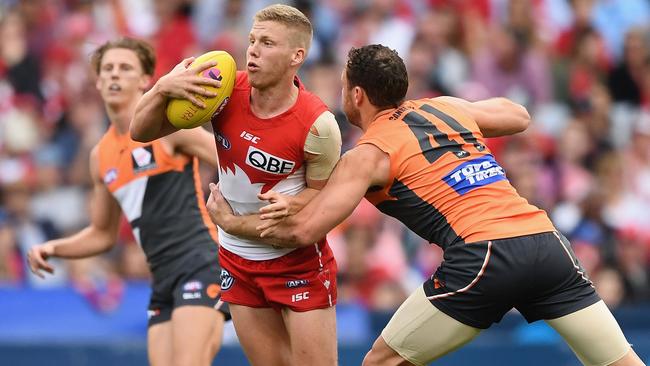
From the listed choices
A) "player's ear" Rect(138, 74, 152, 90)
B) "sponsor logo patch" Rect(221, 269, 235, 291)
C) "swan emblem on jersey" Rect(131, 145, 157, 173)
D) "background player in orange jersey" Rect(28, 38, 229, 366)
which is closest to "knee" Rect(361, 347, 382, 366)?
"sponsor logo patch" Rect(221, 269, 235, 291)

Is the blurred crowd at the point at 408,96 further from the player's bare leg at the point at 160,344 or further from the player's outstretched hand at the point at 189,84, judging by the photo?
the player's outstretched hand at the point at 189,84

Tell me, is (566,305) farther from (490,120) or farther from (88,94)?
(88,94)

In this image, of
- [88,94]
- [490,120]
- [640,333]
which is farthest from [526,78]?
[490,120]

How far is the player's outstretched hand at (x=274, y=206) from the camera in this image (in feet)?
21.3

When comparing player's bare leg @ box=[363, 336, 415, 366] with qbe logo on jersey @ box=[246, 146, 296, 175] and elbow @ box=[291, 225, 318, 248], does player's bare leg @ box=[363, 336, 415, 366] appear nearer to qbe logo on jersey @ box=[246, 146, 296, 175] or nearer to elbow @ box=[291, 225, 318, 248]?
elbow @ box=[291, 225, 318, 248]

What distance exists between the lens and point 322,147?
6.69 metres

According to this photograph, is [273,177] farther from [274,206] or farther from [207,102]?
[207,102]

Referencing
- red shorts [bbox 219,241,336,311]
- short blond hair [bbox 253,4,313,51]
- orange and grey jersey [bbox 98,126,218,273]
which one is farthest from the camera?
orange and grey jersey [bbox 98,126,218,273]

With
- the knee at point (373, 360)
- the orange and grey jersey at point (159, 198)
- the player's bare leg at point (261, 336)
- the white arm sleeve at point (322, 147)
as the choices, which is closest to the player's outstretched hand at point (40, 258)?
the orange and grey jersey at point (159, 198)

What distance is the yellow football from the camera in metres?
6.50

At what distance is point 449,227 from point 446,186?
0.73 feet

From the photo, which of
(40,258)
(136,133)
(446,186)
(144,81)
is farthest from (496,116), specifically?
(40,258)

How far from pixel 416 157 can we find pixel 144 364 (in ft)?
15.0

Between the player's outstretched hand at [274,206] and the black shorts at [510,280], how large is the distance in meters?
0.93
